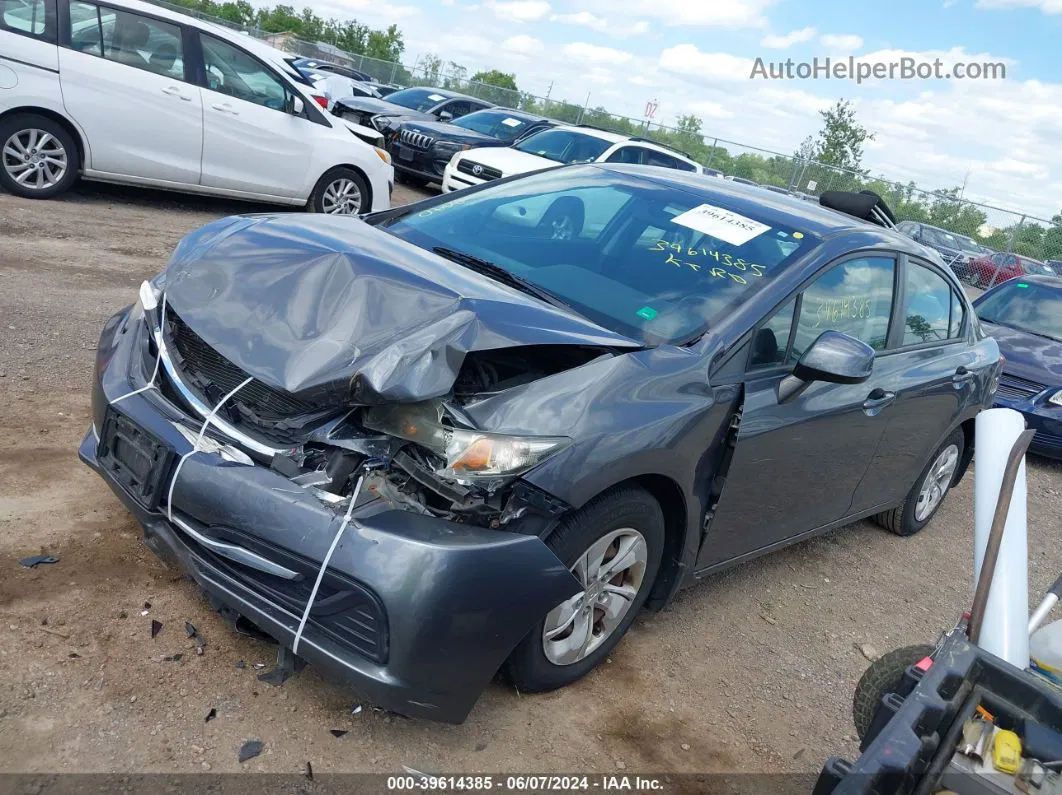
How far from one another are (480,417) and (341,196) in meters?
7.72

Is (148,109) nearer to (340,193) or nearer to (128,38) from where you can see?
(128,38)

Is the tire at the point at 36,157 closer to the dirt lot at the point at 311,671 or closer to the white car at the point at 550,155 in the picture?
the dirt lot at the point at 311,671

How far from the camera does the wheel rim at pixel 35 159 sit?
788 centimetres

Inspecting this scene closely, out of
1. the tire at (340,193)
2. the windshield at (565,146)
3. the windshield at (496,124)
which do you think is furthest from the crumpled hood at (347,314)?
the windshield at (496,124)

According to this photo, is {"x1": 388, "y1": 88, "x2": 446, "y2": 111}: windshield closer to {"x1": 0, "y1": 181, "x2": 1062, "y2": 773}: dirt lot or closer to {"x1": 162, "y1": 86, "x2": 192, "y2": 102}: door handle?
{"x1": 162, "y1": 86, "x2": 192, "y2": 102}: door handle

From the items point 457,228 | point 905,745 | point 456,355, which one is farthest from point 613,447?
point 457,228

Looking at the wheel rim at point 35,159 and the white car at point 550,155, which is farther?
the white car at point 550,155

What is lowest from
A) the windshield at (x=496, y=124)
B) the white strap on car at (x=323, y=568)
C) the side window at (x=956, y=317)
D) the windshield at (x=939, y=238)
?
the windshield at (x=939, y=238)

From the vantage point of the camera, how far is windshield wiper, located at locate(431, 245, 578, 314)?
340cm

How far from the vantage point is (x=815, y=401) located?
12.0 ft

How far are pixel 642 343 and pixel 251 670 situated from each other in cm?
167

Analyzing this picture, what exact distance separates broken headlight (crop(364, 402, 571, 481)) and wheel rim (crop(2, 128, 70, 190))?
682cm

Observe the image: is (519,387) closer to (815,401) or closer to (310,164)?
(815,401)

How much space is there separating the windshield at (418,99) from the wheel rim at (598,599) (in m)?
15.9
